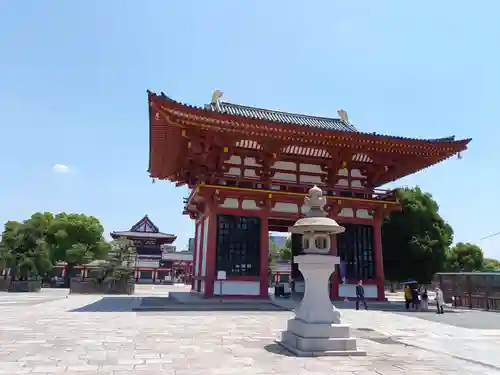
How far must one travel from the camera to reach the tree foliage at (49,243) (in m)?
32.7

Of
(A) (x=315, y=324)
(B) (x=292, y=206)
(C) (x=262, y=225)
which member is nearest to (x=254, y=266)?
(C) (x=262, y=225)

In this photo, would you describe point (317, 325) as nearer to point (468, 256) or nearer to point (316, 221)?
point (316, 221)

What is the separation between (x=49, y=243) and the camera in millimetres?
49156

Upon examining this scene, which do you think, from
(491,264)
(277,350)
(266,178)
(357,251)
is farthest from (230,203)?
(491,264)

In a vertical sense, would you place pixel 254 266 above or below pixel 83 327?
above

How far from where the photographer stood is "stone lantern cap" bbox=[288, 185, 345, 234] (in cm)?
892

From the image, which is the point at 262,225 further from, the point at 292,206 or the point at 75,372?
the point at 75,372

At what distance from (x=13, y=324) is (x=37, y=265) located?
24788 mm

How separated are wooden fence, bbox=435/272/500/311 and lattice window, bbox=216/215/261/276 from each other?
12626mm

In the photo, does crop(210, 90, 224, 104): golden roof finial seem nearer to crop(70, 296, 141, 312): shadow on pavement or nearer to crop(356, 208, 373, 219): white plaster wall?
crop(356, 208, 373, 219): white plaster wall

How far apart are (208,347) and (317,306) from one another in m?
2.53

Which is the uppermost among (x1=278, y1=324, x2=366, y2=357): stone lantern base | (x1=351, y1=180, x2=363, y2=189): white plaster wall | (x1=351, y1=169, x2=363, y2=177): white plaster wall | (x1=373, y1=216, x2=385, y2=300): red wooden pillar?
(x1=351, y1=169, x2=363, y2=177): white plaster wall

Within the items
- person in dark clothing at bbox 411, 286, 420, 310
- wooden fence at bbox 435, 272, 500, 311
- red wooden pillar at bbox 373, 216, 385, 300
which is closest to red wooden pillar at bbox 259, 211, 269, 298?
red wooden pillar at bbox 373, 216, 385, 300

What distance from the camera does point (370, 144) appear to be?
1977cm
